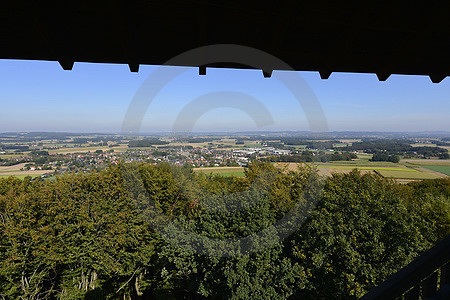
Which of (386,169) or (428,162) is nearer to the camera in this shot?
(386,169)

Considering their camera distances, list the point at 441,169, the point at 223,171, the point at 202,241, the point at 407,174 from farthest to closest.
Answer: the point at 441,169 < the point at 223,171 < the point at 407,174 < the point at 202,241

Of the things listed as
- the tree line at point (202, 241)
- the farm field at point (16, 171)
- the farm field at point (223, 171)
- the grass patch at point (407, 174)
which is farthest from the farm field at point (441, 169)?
the farm field at point (16, 171)

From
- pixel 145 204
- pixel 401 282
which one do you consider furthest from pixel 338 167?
pixel 401 282

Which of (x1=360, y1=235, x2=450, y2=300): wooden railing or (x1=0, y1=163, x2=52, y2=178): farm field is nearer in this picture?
(x1=360, y1=235, x2=450, y2=300): wooden railing

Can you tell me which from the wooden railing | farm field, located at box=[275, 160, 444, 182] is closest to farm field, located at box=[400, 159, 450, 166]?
farm field, located at box=[275, 160, 444, 182]

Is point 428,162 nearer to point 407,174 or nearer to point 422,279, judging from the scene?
point 407,174

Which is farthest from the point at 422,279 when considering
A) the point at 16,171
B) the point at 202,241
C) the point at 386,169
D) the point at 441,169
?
the point at 441,169

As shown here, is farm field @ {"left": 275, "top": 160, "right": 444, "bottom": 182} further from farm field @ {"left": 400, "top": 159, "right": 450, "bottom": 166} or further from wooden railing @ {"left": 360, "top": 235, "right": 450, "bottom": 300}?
wooden railing @ {"left": 360, "top": 235, "right": 450, "bottom": 300}

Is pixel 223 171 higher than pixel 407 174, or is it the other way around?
pixel 223 171

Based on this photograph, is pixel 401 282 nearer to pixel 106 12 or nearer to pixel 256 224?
pixel 106 12
